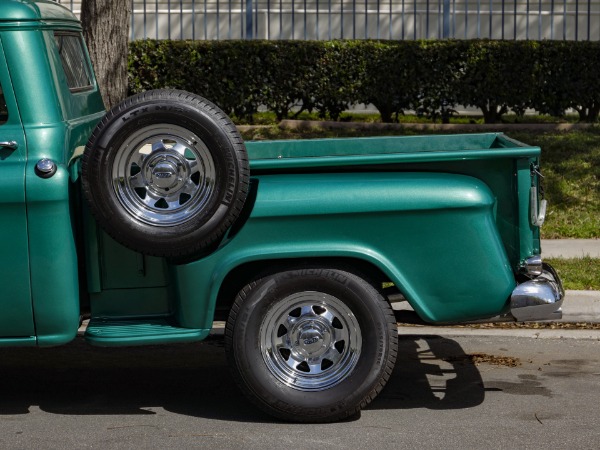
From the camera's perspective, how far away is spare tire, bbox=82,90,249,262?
17.7 ft

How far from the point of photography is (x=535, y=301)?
559 cm

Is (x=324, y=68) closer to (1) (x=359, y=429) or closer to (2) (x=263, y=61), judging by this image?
(2) (x=263, y=61)

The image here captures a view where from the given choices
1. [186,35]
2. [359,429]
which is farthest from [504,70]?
[359,429]

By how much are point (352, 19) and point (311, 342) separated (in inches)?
500

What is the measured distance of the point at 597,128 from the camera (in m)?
13.9

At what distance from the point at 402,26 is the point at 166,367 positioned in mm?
11685

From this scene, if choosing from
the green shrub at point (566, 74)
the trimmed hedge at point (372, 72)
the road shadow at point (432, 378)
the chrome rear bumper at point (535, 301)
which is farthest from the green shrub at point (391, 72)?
the chrome rear bumper at point (535, 301)

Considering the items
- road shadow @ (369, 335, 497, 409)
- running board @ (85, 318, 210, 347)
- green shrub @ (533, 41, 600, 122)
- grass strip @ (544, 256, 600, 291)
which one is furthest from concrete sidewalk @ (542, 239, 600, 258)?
running board @ (85, 318, 210, 347)

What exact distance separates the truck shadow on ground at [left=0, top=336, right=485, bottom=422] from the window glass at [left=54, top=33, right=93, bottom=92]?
5.58ft

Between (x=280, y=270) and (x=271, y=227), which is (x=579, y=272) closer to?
(x=280, y=270)

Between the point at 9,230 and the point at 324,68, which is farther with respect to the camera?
the point at 324,68

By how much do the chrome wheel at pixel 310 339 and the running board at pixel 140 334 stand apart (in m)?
0.35

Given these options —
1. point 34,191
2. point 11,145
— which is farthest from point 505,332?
point 11,145

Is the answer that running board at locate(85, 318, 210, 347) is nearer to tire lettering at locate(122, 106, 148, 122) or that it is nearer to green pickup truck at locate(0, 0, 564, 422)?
green pickup truck at locate(0, 0, 564, 422)
